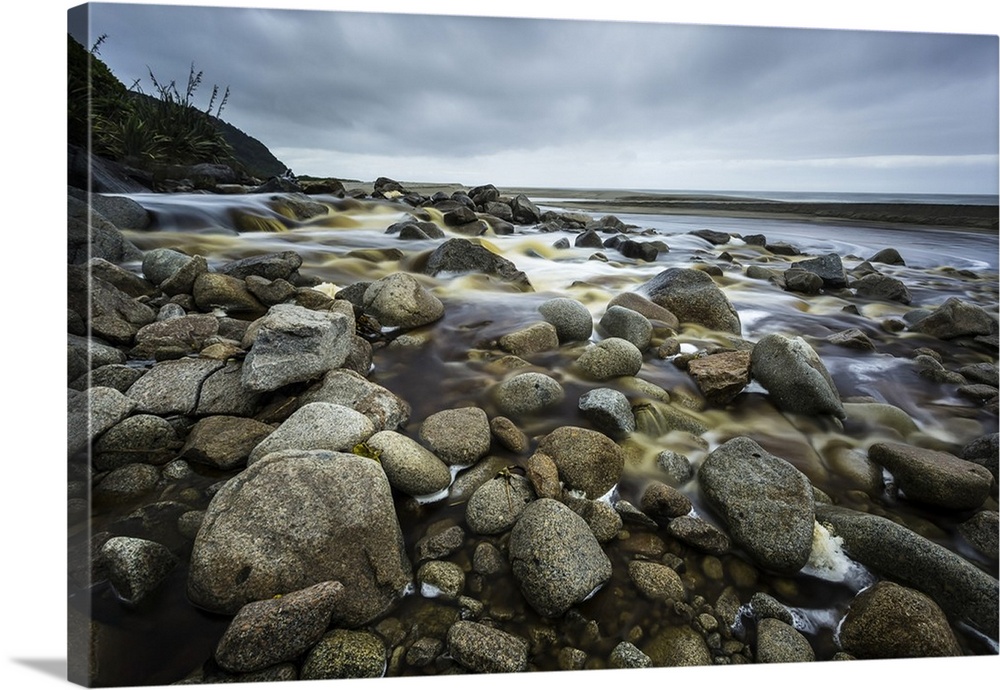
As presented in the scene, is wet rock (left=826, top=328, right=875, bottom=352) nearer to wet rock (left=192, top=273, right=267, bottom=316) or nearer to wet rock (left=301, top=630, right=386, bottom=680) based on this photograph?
wet rock (left=301, top=630, right=386, bottom=680)

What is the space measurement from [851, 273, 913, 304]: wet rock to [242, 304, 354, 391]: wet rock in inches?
99.2

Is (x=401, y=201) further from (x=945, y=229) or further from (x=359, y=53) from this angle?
(x=945, y=229)

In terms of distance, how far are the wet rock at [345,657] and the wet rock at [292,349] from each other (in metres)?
0.90

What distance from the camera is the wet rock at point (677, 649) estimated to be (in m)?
1.39

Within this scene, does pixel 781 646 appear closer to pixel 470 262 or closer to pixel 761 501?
pixel 761 501

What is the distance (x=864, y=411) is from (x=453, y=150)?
2.07m

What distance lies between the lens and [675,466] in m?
1.73

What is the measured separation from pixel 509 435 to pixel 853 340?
1.69 metres

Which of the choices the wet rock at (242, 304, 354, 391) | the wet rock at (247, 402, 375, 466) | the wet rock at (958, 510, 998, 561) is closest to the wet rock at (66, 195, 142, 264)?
the wet rock at (242, 304, 354, 391)

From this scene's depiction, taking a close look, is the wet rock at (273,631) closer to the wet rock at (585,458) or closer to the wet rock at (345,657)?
the wet rock at (345,657)

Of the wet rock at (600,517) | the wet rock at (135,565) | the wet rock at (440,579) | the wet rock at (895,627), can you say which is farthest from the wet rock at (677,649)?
the wet rock at (135,565)

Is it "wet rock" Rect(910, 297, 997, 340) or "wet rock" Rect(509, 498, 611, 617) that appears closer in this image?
"wet rock" Rect(509, 498, 611, 617)

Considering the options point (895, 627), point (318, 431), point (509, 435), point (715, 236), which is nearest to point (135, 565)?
point (318, 431)

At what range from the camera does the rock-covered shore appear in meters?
1.34
